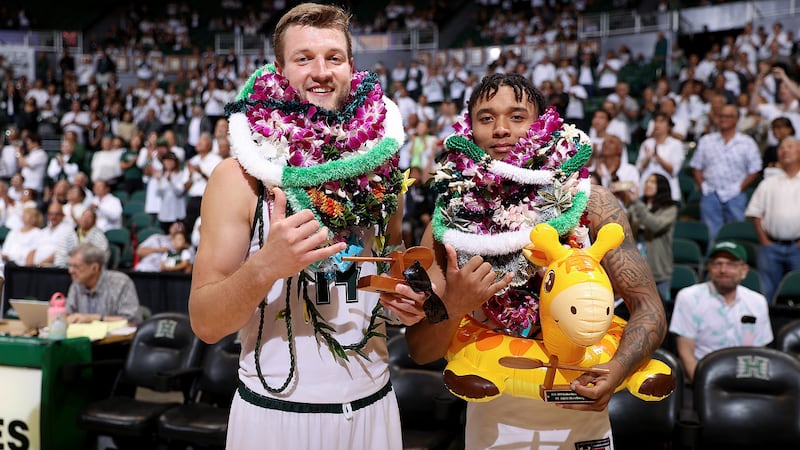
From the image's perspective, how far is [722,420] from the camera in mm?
4090

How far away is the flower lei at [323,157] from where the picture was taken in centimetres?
195

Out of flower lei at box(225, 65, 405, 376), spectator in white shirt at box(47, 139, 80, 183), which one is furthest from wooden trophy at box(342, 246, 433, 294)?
spectator in white shirt at box(47, 139, 80, 183)

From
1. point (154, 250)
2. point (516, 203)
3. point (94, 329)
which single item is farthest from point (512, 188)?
point (154, 250)

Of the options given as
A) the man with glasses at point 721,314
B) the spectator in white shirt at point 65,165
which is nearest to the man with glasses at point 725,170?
the man with glasses at point 721,314

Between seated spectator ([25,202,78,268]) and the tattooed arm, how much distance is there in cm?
810

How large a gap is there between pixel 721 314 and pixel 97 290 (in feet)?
15.4

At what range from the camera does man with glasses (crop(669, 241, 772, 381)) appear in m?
5.05

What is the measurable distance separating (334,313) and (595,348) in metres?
0.72

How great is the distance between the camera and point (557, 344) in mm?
2037

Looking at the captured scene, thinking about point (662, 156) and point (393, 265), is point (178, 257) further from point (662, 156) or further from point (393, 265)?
point (393, 265)

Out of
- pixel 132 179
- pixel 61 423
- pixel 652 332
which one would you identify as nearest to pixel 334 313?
pixel 652 332

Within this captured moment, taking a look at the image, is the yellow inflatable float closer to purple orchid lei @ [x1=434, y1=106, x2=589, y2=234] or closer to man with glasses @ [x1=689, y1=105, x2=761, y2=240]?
purple orchid lei @ [x1=434, y1=106, x2=589, y2=234]

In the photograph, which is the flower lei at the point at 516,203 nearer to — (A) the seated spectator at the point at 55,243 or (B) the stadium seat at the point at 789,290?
(B) the stadium seat at the point at 789,290

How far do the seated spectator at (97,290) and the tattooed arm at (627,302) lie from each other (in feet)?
15.7
